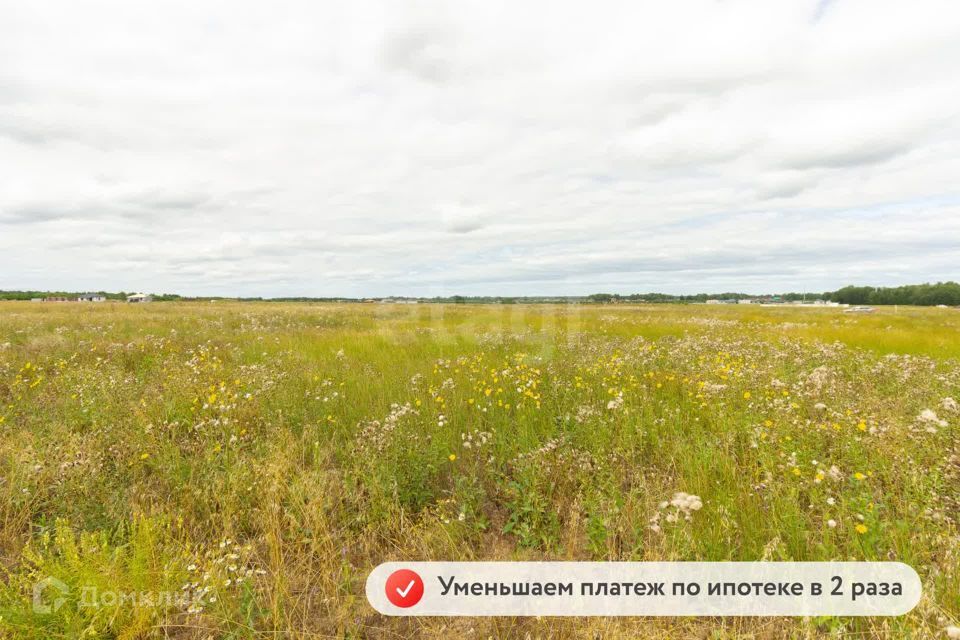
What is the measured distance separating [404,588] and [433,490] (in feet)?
3.31

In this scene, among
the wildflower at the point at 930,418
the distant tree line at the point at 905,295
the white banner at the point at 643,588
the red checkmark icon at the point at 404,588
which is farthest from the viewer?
the distant tree line at the point at 905,295

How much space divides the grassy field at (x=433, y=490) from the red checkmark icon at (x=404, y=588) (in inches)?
5.1

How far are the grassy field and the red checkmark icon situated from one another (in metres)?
0.13

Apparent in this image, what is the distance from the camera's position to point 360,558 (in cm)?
278

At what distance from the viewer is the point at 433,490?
11.5 ft

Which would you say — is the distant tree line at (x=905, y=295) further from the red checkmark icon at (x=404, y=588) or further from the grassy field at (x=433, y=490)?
the red checkmark icon at (x=404, y=588)

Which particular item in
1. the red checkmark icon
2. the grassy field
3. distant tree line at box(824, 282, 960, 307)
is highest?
distant tree line at box(824, 282, 960, 307)

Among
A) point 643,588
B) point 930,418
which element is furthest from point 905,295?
point 643,588

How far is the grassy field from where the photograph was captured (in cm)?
223

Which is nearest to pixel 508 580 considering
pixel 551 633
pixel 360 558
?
pixel 551 633

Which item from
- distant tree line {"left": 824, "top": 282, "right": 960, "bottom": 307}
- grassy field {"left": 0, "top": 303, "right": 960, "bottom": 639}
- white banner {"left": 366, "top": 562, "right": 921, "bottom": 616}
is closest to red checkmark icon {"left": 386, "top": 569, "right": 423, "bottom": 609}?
white banner {"left": 366, "top": 562, "right": 921, "bottom": 616}

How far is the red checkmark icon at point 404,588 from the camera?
2.45 m

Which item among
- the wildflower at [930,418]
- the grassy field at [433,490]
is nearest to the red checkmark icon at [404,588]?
the grassy field at [433,490]

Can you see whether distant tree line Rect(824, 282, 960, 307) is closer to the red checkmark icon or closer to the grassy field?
the grassy field
